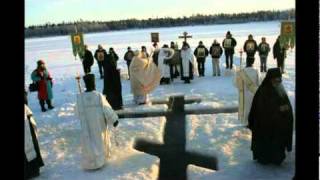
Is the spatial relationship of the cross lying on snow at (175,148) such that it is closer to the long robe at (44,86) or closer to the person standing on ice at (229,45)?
the long robe at (44,86)

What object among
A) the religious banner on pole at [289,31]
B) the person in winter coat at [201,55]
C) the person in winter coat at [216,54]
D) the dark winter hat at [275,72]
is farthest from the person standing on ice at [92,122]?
the person in winter coat at [216,54]

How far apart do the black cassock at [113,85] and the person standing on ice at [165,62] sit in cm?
343

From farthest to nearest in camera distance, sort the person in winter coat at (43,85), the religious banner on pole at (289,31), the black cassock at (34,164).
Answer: the person in winter coat at (43,85) < the black cassock at (34,164) < the religious banner on pole at (289,31)

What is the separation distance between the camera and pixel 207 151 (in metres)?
6.50

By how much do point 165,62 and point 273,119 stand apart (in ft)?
24.2

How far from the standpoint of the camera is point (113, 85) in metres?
9.38

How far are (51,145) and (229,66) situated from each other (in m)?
8.32

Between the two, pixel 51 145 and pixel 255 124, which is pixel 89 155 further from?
pixel 255 124

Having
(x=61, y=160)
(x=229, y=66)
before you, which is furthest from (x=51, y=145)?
(x=229, y=66)

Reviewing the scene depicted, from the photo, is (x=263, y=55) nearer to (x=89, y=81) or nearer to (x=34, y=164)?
(x=89, y=81)

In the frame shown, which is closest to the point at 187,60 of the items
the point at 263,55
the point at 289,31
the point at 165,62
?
the point at 165,62

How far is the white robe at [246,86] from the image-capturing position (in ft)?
23.3

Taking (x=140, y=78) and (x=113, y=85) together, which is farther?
(x=140, y=78)

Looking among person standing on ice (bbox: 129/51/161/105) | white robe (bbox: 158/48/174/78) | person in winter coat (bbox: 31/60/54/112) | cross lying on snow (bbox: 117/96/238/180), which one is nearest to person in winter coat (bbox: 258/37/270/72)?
white robe (bbox: 158/48/174/78)
